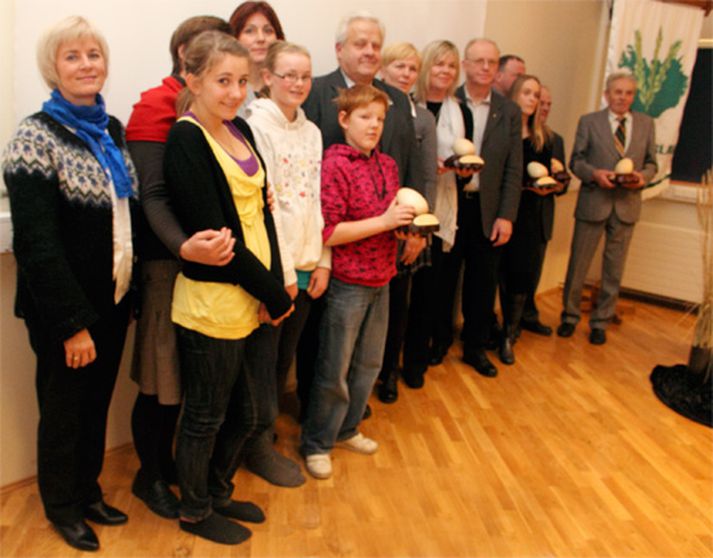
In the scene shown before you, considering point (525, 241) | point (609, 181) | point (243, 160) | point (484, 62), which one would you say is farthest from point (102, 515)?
point (609, 181)

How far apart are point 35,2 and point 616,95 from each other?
10.4ft

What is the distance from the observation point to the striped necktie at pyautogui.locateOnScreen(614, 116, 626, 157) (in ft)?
13.0

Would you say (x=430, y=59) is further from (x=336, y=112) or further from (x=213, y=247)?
(x=213, y=247)

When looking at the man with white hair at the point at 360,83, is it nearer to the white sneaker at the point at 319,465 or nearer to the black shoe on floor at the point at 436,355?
the white sneaker at the point at 319,465

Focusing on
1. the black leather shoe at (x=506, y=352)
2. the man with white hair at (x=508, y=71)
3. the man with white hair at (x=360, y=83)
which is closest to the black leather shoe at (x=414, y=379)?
the black leather shoe at (x=506, y=352)

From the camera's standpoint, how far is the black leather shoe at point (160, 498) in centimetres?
216

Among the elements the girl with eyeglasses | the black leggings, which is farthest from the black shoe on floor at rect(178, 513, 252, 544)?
the girl with eyeglasses

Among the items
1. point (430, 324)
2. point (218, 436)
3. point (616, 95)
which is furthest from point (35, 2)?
point (616, 95)

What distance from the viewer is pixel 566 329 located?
4.16 meters

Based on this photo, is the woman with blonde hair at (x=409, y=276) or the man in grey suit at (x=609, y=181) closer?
the woman with blonde hair at (x=409, y=276)

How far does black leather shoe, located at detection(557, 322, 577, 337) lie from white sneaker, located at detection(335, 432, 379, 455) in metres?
1.93

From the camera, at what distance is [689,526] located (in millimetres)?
2361

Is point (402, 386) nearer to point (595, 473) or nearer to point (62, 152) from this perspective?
point (595, 473)

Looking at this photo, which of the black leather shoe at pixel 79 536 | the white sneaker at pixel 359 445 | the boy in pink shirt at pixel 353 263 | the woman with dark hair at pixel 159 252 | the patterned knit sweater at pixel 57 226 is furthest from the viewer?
the white sneaker at pixel 359 445
